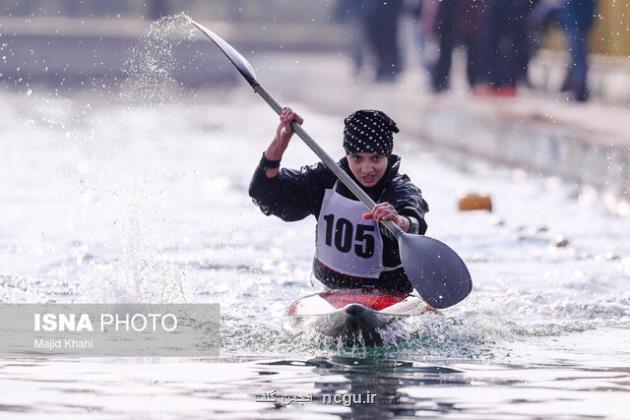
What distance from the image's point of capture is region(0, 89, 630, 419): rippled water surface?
22.6 ft

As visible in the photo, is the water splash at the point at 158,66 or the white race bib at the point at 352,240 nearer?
the white race bib at the point at 352,240

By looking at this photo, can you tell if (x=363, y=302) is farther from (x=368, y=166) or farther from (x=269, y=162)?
(x=269, y=162)

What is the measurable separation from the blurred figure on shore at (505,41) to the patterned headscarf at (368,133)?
1221cm

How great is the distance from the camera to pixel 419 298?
8.58 meters

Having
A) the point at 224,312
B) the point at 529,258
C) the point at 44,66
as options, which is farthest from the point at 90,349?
the point at 44,66

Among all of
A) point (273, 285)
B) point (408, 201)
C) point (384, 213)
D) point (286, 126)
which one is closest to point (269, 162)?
point (286, 126)

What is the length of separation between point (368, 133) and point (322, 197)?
46cm

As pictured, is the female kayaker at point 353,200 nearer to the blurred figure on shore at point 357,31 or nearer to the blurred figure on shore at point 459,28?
the blurred figure on shore at point 459,28

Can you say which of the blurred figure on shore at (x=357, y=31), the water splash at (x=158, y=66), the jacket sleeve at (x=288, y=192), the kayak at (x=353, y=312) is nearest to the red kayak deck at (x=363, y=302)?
the kayak at (x=353, y=312)

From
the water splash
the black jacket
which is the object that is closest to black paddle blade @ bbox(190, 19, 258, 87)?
the black jacket

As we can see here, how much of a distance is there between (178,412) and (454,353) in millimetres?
1913

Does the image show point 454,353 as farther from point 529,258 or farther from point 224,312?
point 529,258

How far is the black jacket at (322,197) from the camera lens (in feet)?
27.9

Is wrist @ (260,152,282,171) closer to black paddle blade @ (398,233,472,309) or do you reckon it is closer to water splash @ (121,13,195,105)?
black paddle blade @ (398,233,472,309)
